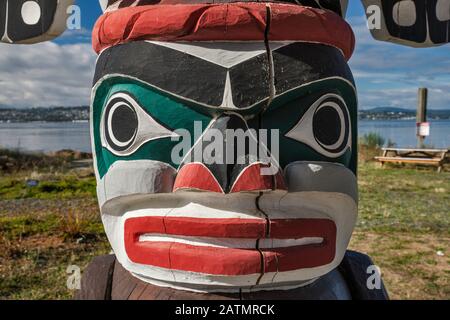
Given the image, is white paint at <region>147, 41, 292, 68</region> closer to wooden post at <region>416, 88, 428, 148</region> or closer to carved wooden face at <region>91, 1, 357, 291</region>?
carved wooden face at <region>91, 1, 357, 291</region>

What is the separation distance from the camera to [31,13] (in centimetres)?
172

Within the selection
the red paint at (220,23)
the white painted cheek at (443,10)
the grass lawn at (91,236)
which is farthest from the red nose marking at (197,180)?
the grass lawn at (91,236)

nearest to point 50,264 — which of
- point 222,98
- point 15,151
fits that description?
point 222,98

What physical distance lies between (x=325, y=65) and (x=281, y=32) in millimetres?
158

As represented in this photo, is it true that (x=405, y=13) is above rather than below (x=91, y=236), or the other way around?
above

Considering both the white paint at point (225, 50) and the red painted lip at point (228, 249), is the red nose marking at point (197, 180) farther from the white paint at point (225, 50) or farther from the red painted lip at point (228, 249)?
the white paint at point (225, 50)

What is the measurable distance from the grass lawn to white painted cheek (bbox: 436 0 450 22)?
1.93 meters

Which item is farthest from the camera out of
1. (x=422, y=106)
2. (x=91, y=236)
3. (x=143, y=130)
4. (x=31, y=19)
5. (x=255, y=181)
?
(x=422, y=106)

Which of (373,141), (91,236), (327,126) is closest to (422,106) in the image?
(373,141)

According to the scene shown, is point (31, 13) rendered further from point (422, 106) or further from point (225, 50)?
point (422, 106)

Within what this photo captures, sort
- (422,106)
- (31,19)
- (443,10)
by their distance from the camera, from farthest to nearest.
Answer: (422,106)
(443,10)
(31,19)

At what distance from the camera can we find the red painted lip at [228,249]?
1137 millimetres

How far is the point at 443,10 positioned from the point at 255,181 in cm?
125

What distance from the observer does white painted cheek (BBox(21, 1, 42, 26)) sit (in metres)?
1.71
